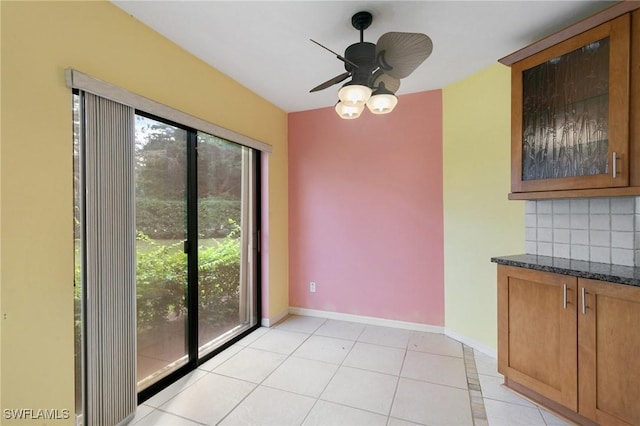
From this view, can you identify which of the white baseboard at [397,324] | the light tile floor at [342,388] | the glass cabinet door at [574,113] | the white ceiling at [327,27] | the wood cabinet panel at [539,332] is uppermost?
the white ceiling at [327,27]

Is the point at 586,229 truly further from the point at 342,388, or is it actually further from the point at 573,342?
the point at 342,388

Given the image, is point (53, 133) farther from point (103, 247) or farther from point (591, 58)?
point (591, 58)

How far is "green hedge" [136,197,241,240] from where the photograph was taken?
2.02 meters

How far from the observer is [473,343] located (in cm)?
269

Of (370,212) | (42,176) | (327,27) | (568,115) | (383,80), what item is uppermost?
(327,27)

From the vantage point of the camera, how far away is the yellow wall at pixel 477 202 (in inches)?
96.0

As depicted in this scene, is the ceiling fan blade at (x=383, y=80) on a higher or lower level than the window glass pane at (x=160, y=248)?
higher

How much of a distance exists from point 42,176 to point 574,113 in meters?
3.05

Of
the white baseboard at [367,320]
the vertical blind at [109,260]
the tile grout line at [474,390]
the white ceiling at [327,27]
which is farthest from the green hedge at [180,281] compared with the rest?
the tile grout line at [474,390]

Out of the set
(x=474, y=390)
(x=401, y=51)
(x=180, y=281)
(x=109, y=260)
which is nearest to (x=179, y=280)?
(x=180, y=281)

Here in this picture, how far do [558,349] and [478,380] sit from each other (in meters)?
0.67

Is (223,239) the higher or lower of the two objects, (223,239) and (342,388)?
the higher

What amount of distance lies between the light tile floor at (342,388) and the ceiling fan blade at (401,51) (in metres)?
2.17

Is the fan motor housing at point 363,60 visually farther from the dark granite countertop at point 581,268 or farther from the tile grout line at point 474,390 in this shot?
the tile grout line at point 474,390
